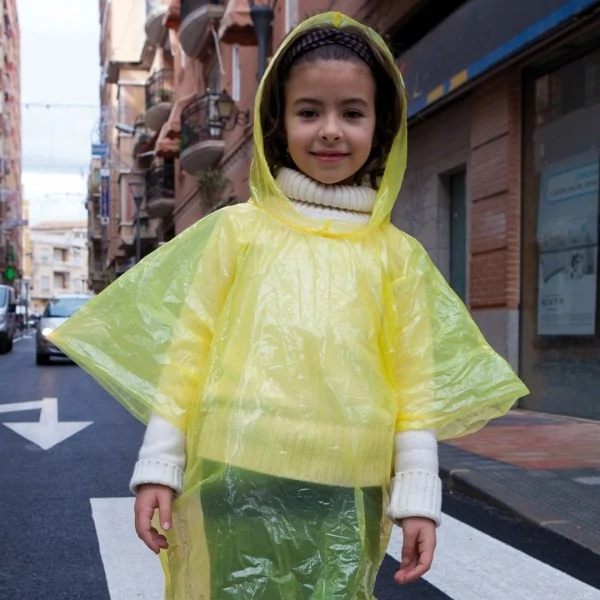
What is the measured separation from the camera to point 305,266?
1738 mm

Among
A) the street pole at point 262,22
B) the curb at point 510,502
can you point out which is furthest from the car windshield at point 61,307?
the curb at point 510,502

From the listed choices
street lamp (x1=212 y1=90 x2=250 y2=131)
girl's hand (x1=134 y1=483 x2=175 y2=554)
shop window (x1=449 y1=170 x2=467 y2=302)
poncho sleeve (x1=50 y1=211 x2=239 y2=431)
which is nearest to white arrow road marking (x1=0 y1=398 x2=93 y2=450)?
shop window (x1=449 y1=170 x2=467 y2=302)

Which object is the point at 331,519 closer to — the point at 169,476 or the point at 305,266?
the point at 169,476

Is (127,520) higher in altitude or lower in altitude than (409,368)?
lower

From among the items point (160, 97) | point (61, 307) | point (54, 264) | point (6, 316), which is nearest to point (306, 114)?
point (61, 307)

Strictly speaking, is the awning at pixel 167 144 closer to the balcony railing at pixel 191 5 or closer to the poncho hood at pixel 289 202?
the balcony railing at pixel 191 5

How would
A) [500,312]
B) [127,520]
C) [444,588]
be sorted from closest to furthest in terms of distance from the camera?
[444,588]
[127,520]
[500,312]

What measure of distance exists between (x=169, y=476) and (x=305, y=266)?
496mm

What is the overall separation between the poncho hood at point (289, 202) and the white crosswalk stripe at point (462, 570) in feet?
7.02

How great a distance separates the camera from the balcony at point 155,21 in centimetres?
3356

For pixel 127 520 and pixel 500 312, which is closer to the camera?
pixel 127 520

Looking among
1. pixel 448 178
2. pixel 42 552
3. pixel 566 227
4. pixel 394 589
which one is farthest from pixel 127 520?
pixel 448 178

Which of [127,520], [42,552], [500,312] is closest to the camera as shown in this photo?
[42,552]

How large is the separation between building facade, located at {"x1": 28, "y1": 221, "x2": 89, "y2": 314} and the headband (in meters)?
115
